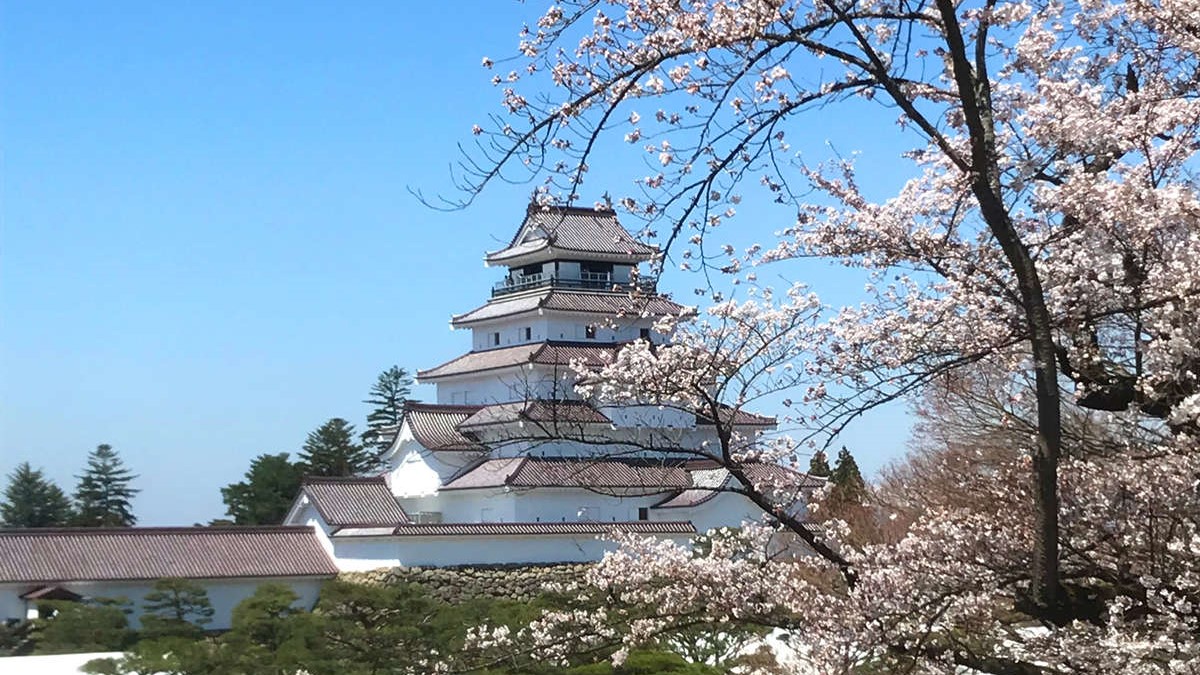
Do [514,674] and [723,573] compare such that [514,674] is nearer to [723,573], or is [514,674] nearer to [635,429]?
[635,429]

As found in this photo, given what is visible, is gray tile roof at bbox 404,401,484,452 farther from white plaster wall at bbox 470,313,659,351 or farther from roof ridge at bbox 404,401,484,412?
white plaster wall at bbox 470,313,659,351

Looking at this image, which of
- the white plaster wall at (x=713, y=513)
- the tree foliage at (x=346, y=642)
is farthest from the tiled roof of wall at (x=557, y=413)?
the white plaster wall at (x=713, y=513)

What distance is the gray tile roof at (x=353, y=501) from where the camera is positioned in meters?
27.4

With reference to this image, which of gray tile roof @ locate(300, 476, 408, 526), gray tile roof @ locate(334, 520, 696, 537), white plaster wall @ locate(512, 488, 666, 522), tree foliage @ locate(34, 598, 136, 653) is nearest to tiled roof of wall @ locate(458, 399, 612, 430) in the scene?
tree foliage @ locate(34, 598, 136, 653)

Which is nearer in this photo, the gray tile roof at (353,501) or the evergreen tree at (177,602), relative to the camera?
the evergreen tree at (177,602)

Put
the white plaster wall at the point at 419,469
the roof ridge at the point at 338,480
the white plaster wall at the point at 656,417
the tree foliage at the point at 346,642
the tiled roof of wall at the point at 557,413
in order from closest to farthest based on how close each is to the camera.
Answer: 1. the tiled roof of wall at the point at 557,413
2. the white plaster wall at the point at 656,417
3. the tree foliage at the point at 346,642
4. the roof ridge at the point at 338,480
5. the white plaster wall at the point at 419,469

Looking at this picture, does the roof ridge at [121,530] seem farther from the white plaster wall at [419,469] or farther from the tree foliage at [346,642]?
the tree foliage at [346,642]

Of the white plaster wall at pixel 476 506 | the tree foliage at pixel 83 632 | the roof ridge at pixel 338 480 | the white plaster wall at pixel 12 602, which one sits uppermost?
the roof ridge at pixel 338 480

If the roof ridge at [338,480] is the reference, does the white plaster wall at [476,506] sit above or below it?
below

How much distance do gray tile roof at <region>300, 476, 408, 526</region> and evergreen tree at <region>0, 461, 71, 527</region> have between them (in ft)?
46.0

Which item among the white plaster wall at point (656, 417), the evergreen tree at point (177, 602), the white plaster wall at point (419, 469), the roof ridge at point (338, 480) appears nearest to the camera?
the white plaster wall at point (656, 417)

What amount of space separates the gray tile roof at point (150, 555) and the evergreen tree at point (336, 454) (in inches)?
699

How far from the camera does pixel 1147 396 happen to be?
437cm

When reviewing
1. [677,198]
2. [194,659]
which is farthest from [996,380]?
[194,659]
